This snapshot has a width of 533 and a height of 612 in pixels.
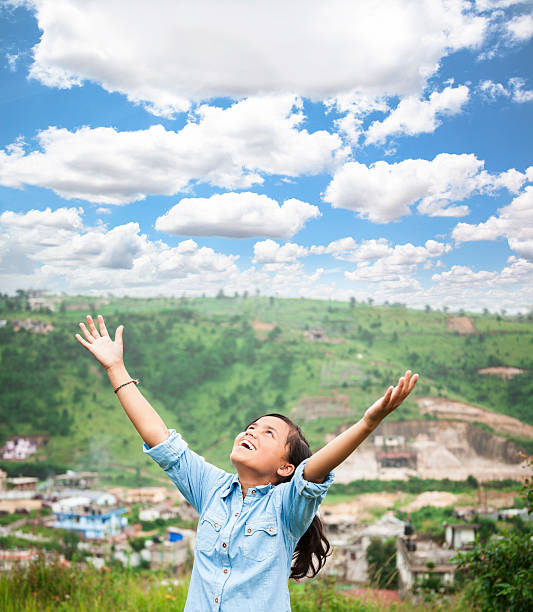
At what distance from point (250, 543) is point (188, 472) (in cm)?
32

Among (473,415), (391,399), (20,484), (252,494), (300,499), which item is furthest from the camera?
(473,415)

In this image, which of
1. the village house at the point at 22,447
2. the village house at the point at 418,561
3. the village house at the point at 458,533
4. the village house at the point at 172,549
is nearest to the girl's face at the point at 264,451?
the village house at the point at 418,561

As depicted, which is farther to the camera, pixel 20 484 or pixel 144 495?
pixel 20 484

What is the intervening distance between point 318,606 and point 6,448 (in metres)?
34.3

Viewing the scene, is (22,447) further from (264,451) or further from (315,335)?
(264,451)

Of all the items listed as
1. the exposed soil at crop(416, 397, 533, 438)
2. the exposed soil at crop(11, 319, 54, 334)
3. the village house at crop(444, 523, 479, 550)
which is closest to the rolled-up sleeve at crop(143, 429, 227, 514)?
the village house at crop(444, 523, 479, 550)

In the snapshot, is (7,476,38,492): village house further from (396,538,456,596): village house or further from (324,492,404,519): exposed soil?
(396,538,456,596): village house

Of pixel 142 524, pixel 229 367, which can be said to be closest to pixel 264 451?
pixel 142 524

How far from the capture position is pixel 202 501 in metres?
1.76

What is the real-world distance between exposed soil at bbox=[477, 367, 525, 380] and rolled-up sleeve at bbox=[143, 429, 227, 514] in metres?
35.7

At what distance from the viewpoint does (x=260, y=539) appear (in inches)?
60.9

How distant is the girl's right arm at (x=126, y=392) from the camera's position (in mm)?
1724

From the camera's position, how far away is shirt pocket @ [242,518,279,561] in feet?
5.02

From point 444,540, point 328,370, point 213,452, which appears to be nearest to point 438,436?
point 328,370
